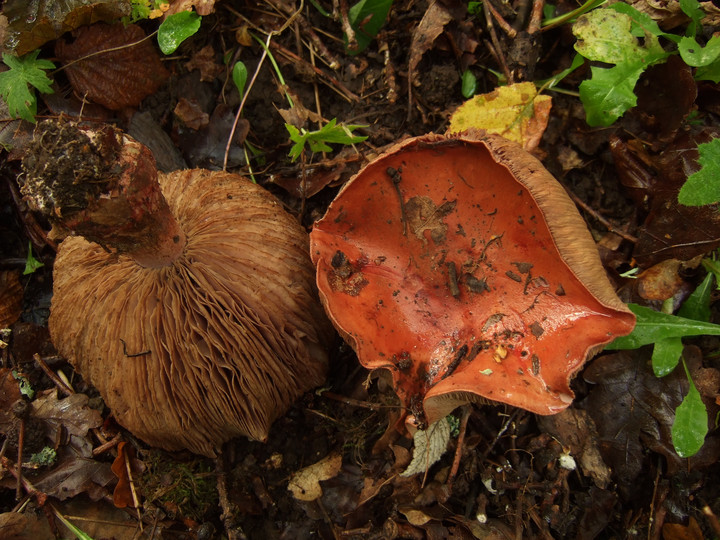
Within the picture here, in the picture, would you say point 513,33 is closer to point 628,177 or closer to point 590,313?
point 628,177


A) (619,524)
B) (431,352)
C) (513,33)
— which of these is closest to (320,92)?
(513,33)

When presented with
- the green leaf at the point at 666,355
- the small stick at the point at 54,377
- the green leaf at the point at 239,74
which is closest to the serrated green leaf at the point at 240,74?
the green leaf at the point at 239,74

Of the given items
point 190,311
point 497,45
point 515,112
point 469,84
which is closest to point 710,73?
point 515,112

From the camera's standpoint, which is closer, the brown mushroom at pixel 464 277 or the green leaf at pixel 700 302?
the brown mushroom at pixel 464 277

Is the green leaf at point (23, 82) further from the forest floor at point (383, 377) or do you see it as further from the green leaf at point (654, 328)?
the green leaf at point (654, 328)

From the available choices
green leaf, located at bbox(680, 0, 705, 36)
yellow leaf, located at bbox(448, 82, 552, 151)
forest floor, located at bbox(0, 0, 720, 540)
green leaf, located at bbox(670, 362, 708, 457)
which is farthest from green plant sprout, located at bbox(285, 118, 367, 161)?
green leaf, located at bbox(670, 362, 708, 457)

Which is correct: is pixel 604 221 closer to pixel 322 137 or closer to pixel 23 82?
pixel 322 137
